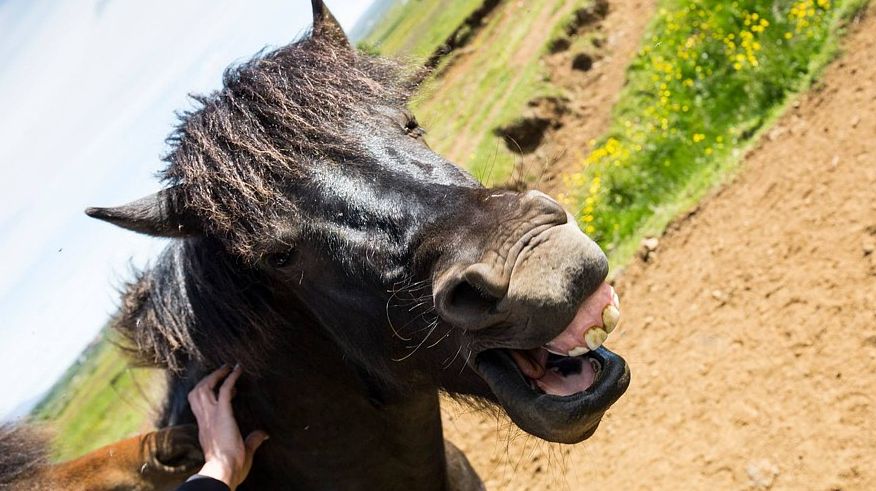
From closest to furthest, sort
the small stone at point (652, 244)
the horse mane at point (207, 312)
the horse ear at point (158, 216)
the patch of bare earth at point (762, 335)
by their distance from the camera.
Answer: the horse ear at point (158, 216)
the horse mane at point (207, 312)
the patch of bare earth at point (762, 335)
the small stone at point (652, 244)

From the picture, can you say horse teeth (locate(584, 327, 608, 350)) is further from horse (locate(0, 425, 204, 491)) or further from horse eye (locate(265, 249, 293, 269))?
horse (locate(0, 425, 204, 491))

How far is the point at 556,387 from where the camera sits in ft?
9.09

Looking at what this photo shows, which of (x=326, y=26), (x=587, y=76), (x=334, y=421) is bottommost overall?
(x=587, y=76)

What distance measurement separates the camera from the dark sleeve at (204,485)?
11.2 feet

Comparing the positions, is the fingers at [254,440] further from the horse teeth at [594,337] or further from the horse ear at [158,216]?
the horse teeth at [594,337]

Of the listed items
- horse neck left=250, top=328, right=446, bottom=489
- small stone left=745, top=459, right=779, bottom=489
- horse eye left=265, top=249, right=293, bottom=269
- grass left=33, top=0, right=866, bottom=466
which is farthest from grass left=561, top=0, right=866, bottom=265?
horse eye left=265, top=249, right=293, bottom=269

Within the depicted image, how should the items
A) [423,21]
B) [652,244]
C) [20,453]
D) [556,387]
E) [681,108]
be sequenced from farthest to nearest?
[423,21], [681,108], [652,244], [20,453], [556,387]

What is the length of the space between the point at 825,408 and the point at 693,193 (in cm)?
368

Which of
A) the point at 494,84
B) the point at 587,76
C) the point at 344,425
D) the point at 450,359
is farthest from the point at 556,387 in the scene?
the point at 494,84

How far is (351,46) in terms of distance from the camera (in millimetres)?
4125

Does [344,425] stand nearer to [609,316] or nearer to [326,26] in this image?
[609,316]

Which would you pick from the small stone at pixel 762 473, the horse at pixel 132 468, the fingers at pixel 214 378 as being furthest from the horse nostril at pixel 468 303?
the small stone at pixel 762 473

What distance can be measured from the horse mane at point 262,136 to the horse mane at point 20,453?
6.31ft

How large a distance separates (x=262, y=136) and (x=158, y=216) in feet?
1.95
